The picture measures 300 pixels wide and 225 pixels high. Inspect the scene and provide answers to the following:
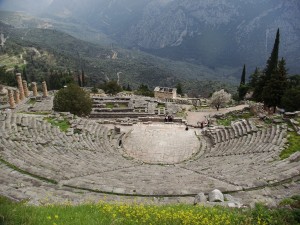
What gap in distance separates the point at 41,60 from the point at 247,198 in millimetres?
126989

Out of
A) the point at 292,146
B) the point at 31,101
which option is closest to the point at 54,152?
the point at 292,146

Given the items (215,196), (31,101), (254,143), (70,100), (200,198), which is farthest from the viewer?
(31,101)

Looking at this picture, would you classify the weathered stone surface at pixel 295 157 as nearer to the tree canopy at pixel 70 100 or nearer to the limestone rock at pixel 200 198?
the limestone rock at pixel 200 198

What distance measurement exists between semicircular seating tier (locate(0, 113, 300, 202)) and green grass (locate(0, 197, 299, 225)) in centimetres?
344

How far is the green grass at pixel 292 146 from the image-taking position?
20375 millimetres

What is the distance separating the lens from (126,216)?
30.9 feet

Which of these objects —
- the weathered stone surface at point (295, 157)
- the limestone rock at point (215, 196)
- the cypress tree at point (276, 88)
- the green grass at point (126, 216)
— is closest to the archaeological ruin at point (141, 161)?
the weathered stone surface at point (295, 157)

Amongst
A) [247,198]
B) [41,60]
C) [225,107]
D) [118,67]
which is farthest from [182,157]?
[118,67]

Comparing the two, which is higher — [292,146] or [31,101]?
[292,146]

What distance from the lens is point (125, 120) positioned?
37.7 m

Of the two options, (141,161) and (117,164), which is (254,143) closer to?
(141,161)

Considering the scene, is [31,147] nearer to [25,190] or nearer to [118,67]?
[25,190]

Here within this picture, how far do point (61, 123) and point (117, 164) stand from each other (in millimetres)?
9877

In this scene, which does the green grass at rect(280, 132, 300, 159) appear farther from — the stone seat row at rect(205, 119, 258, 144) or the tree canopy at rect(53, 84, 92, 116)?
the tree canopy at rect(53, 84, 92, 116)
